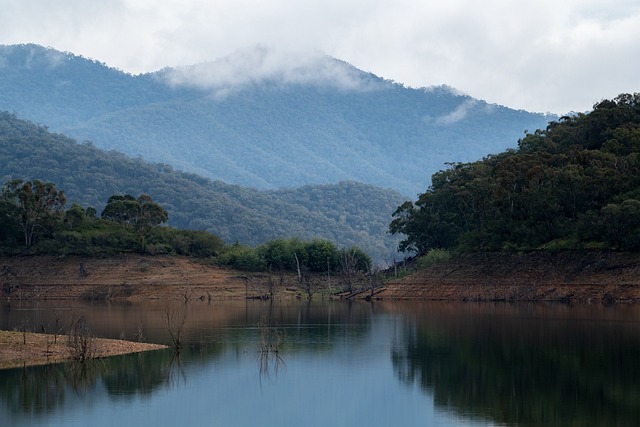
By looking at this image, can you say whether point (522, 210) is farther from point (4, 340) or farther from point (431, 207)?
point (4, 340)

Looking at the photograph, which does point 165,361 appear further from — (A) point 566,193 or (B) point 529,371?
(A) point 566,193

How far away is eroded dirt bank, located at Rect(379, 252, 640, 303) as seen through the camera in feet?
252

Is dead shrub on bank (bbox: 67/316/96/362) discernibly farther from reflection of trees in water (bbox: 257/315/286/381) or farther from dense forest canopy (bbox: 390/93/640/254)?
dense forest canopy (bbox: 390/93/640/254)

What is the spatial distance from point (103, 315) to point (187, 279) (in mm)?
32848

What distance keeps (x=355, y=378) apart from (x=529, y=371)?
680 cm

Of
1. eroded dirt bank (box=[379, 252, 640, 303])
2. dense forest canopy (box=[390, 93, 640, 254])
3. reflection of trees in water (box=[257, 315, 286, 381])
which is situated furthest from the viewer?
dense forest canopy (box=[390, 93, 640, 254])

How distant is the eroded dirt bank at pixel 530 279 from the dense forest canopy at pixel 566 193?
1302 mm

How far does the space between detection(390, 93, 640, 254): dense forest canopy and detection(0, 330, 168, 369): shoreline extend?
46337mm

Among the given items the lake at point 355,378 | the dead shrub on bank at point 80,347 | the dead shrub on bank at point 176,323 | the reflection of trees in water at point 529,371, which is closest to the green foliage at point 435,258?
the dead shrub on bank at point 176,323

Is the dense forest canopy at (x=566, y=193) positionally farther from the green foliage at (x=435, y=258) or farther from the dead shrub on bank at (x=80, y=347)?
the dead shrub on bank at (x=80, y=347)

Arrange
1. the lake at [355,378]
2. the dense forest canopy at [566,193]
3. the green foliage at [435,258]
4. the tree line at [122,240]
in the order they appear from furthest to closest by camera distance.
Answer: the tree line at [122,240], the green foliage at [435,258], the dense forest canopy at [566,193], the lake at [355,378]

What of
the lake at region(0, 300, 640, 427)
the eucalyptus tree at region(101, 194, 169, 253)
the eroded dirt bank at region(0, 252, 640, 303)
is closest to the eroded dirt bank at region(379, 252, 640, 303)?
the eroded dirt bank at region(0, 252, 640, 303)

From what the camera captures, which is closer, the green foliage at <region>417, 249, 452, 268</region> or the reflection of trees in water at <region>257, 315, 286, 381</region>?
the reflection of trees in water at <region>257, 315, 286, 381</region>

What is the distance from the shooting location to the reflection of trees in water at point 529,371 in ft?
99.3
